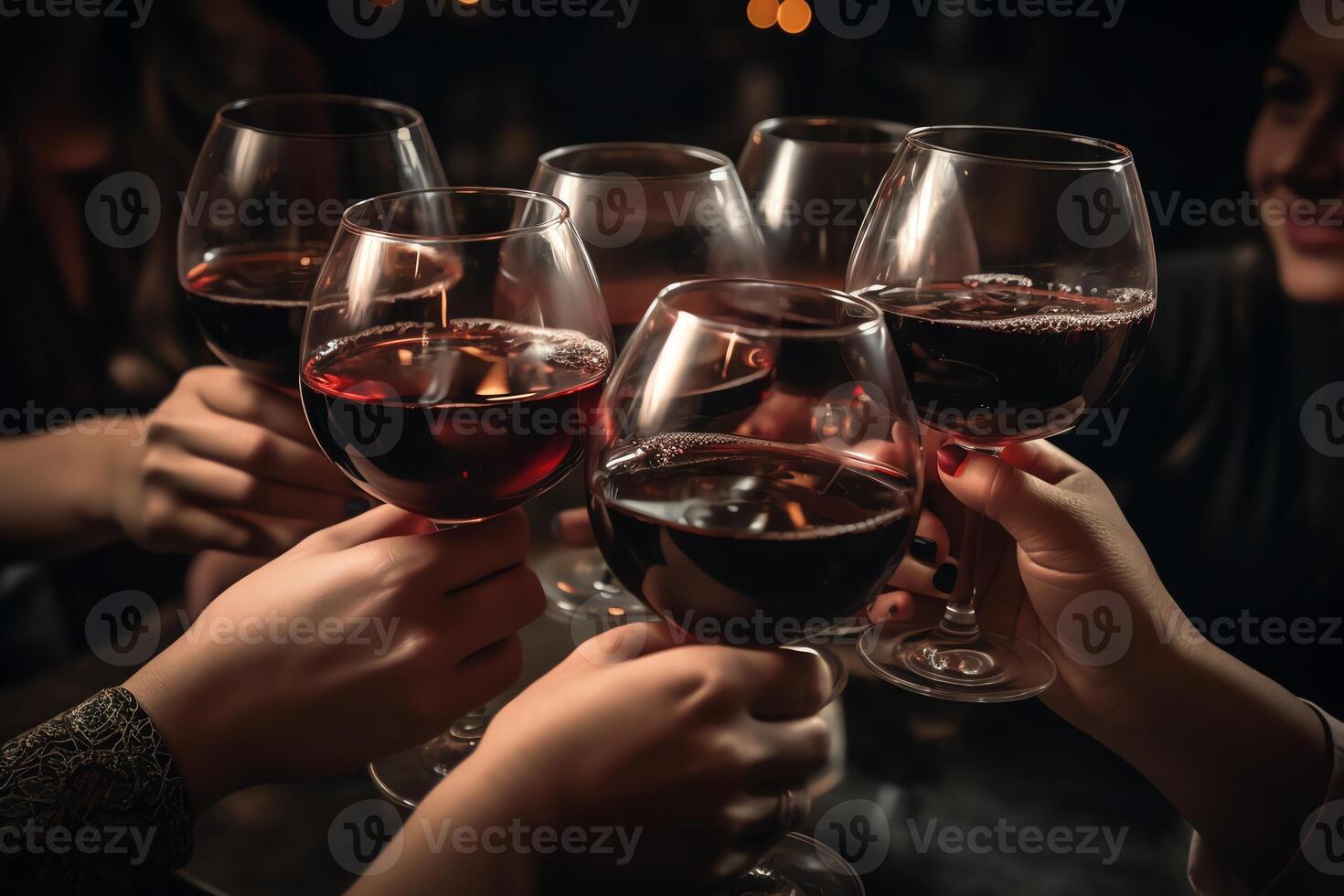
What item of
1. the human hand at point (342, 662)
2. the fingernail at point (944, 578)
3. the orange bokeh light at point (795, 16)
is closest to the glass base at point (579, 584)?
the human hand at point (342, 662)

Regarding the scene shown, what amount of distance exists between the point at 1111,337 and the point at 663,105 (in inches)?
63.2

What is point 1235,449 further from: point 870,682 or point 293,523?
point 293,523

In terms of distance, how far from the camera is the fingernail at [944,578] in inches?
48.3

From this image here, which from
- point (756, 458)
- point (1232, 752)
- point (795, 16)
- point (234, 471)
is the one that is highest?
point (795, 16)

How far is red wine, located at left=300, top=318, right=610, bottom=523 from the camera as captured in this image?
2.71ft

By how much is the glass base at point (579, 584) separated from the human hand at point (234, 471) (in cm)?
29

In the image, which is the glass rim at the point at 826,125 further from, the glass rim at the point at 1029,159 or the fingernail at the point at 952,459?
the fingernail at the point at 952,459

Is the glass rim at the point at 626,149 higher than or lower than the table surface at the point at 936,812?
higher

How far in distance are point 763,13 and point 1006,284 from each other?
1480 millimetres

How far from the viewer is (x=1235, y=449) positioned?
5.96 feet

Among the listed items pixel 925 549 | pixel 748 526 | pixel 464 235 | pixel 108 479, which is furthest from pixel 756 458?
pixel 108 479

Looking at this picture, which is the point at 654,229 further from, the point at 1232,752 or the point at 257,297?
the point at 1232,752

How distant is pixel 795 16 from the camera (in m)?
2.23

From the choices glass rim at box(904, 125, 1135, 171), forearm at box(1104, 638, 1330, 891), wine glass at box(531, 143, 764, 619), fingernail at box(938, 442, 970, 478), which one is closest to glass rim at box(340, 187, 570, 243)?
wine glass at box(531, 143, 764, 619)
